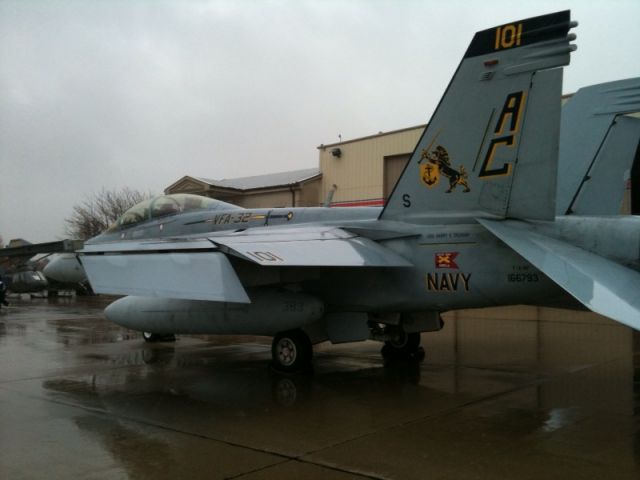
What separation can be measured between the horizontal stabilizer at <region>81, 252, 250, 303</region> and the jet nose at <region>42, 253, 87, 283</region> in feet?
37.5

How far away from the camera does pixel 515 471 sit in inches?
146

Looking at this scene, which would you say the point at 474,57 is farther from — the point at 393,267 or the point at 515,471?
the point at 515,471

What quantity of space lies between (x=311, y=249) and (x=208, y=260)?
1216mm

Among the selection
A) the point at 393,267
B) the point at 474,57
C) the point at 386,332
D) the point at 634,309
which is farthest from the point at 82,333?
the point at 634,309

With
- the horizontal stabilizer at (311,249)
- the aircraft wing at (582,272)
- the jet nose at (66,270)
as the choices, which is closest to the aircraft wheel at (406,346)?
the horizontal stabilizer at (311,249)

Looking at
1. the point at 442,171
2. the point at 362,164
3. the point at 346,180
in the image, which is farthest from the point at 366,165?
the point at 442,171

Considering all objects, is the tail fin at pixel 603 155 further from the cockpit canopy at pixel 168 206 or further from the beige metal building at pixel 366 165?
the beige metal building at pixel 366 165

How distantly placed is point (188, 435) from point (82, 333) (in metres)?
8.75

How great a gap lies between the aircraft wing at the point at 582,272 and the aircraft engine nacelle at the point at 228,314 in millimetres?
2552

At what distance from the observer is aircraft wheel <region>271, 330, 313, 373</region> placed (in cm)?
730

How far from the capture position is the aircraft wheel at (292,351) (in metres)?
7.30

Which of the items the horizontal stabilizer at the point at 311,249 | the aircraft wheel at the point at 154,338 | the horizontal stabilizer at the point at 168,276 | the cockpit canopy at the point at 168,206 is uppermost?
the cockpit canopy at the point at 168,206

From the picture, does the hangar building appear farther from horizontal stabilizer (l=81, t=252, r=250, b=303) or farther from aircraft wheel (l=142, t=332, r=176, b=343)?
horizontal stabilizer (l=81, t=252, r=250, b=303)

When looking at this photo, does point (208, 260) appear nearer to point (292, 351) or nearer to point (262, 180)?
point (292, 351)
